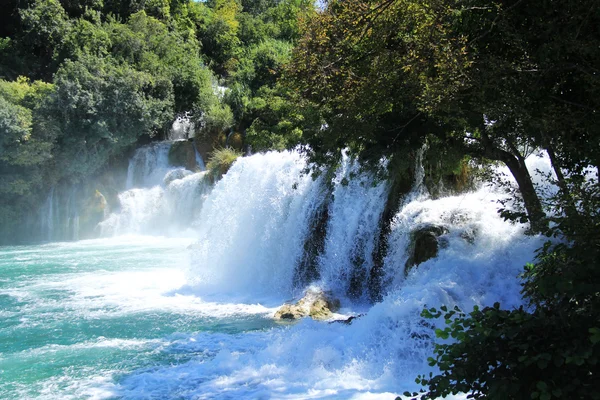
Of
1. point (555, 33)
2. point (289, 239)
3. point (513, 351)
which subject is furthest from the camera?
point (289, 239)

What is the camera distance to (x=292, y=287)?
11562mm

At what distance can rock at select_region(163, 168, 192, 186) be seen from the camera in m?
21.6

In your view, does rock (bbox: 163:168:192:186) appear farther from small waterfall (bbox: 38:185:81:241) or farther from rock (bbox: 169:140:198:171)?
small waterfall (bbox: 38:185:81:241)

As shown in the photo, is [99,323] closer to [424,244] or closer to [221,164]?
[424,244]

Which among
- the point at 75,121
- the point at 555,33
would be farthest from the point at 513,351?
the point at 75,121

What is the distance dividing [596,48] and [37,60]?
86.3 feet

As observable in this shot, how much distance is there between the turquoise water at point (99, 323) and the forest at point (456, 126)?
3.60 meters

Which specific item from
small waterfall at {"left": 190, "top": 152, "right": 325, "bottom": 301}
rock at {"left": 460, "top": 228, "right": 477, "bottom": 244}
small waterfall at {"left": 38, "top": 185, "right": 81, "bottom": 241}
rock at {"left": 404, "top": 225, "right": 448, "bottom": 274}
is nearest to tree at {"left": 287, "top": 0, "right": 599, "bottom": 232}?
rock at {"left": 460, "top": 228, "right": 477, "bottom": 244}

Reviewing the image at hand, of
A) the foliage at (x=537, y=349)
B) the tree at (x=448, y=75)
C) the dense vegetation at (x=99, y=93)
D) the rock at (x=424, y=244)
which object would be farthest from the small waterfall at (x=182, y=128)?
the foliage at (x=537, y=349)

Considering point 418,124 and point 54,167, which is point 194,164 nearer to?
point 54,167

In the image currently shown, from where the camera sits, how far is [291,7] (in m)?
34.1

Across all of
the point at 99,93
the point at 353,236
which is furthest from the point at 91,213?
the point at 353,236

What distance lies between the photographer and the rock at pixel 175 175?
21.6 meters

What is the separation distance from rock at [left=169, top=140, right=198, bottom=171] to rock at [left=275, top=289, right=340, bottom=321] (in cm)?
1365
